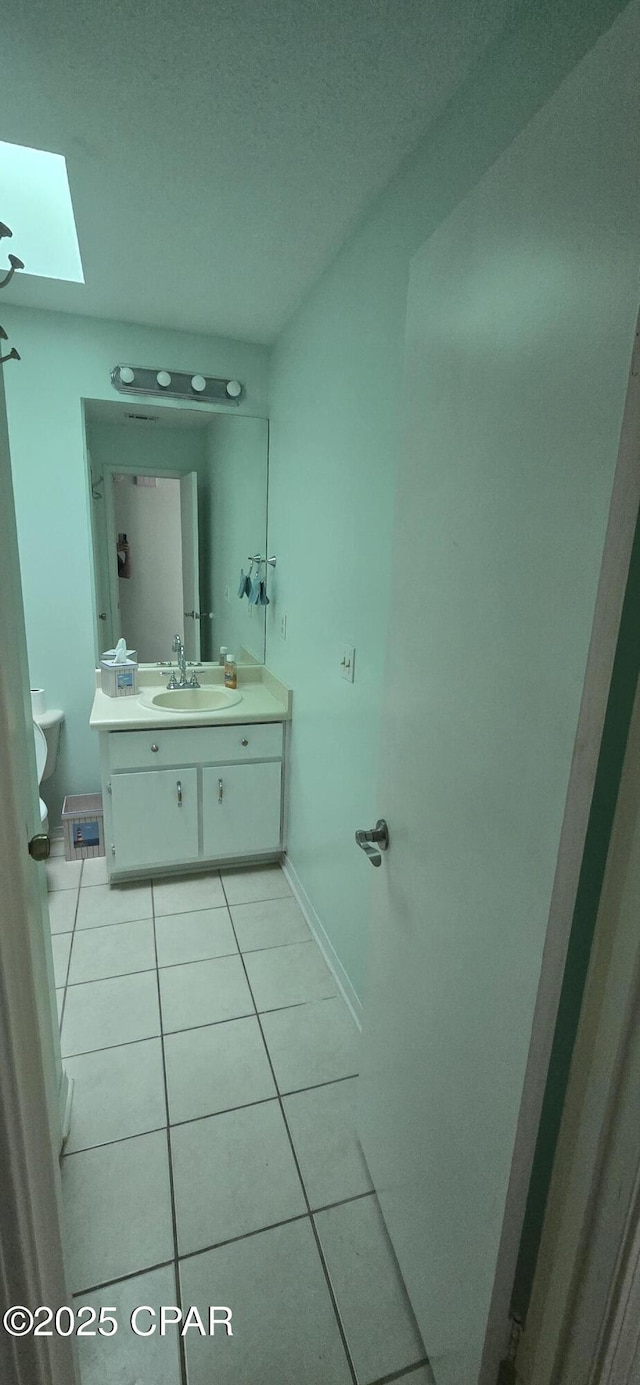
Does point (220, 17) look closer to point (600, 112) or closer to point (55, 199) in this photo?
point (600, 112)

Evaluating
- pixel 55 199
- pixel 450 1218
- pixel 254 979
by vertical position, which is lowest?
pixel 254 979

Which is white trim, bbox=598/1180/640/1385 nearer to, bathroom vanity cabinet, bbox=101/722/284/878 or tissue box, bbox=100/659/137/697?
bathroom vanity cabinet, bbox=101/722/284/878

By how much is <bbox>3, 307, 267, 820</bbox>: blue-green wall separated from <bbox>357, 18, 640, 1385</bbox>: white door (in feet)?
5.88

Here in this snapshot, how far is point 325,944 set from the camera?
2055 millimetres

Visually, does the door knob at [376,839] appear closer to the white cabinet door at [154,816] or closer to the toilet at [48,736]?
the white cabinet door at [154,816]

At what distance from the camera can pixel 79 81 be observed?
1.11 m

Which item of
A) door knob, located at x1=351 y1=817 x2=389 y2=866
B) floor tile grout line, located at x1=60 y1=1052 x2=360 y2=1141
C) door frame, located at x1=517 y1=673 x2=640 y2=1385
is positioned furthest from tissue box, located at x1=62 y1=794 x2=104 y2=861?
door frame, located at x1=517 y1=673 x2=640 y2=1385

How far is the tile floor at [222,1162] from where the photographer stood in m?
1.05

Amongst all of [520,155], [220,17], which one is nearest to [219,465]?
[220,17]

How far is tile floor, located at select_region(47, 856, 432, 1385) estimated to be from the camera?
41.3 inches

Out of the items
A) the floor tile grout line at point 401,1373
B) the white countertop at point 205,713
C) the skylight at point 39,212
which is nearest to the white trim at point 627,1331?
the floor tile grout line at point 401,1373

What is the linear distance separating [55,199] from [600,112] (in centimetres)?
201

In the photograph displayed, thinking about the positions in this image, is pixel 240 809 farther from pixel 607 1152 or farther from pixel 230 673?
pixel 607 1152

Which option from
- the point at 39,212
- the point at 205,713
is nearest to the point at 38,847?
the point at 205,713
